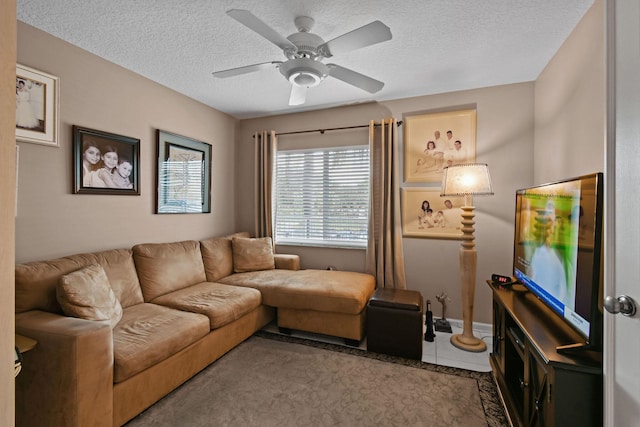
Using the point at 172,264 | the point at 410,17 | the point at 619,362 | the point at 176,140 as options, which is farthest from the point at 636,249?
the point at 176,140

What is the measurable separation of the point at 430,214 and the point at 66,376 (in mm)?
3199

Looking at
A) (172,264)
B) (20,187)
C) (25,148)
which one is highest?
(25,148)

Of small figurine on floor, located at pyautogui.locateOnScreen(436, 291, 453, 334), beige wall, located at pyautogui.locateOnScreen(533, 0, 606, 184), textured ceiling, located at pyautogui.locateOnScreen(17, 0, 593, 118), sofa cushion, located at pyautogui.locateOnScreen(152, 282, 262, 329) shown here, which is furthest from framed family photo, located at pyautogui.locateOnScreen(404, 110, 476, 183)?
sofa cushion, located at pyautogui.locateOnScreen(152, 282, 262, 329)

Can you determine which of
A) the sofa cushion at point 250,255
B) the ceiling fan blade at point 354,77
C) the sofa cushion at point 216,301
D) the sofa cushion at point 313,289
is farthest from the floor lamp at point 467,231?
the sofa cushion at point 250,255

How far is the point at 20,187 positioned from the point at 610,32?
3320 millimetres

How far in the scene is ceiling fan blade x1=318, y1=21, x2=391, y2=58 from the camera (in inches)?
63.7

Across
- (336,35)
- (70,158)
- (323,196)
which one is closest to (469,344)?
(323,196)

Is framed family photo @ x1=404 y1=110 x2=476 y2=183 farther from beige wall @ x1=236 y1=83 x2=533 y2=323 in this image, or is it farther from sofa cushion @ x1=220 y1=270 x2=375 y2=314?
sofa cushion @ x1=220 y1=270 x2=375 y2=314

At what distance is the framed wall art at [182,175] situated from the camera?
10.4ft

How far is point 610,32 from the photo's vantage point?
3.50 feet

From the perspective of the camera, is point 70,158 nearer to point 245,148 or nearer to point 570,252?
point 245,148

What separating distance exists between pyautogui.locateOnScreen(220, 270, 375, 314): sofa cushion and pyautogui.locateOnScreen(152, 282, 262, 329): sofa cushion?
17cm

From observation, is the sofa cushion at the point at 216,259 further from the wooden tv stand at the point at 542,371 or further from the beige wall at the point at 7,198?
the wooden tv stand at the point at 542,371

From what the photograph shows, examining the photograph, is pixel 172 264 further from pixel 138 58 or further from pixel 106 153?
pixel 138 58
